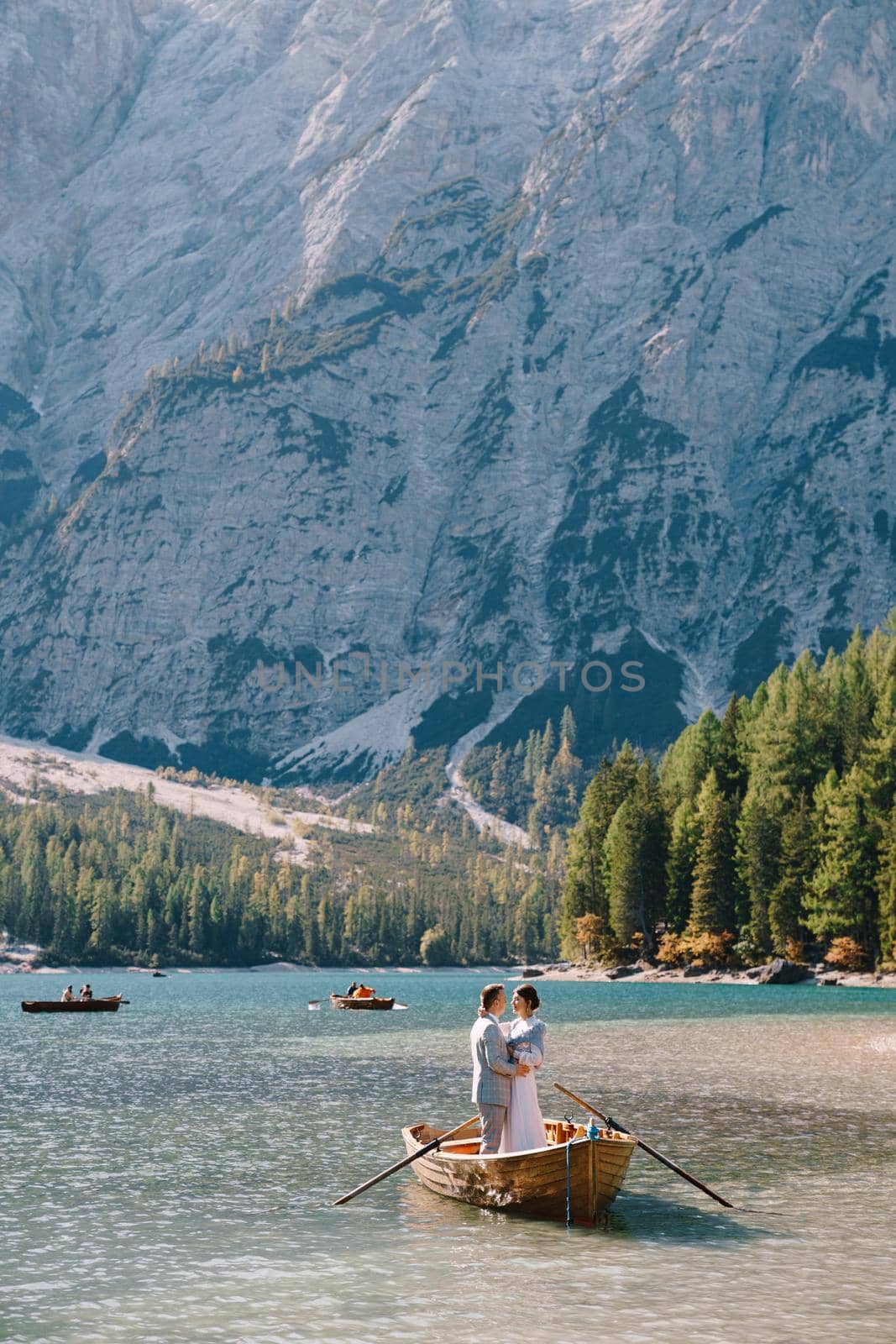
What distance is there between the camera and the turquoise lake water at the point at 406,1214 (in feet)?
76.6

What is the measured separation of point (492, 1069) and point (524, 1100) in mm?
1014

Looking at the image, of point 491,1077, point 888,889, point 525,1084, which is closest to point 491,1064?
point 491,1077

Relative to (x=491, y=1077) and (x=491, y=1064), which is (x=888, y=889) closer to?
(x=491, y=1077)

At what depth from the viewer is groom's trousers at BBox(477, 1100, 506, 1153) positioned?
31.5 m

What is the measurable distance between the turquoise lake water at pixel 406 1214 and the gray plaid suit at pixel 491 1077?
185cm

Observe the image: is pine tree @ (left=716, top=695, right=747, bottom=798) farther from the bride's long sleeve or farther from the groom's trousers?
the bride's long sleeve

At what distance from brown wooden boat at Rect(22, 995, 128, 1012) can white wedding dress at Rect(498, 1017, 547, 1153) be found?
9218 centimetres

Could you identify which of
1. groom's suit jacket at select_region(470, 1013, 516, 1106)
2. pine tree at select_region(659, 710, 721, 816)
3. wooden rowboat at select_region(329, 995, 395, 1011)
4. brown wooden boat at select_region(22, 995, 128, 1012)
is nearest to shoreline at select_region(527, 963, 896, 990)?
pine tree at select_region(659, 710, 721, 816)

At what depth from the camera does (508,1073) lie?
3095 centimetres

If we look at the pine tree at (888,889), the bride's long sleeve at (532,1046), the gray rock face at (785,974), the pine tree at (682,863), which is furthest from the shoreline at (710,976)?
the bride's long sleeve at (532,1046)

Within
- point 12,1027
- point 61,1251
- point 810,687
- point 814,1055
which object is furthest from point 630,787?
point 61,1251

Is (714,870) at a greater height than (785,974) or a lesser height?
greater

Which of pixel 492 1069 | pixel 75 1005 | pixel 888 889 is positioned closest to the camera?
pixel 492 1069

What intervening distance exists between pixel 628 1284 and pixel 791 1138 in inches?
644
